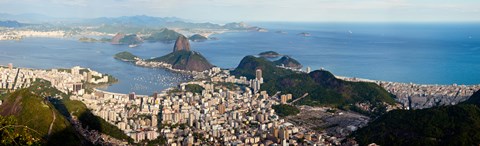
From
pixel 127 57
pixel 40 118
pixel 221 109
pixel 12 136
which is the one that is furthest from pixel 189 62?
pixel 12 136

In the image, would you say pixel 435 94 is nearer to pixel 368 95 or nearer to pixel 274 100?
pixel 368 95

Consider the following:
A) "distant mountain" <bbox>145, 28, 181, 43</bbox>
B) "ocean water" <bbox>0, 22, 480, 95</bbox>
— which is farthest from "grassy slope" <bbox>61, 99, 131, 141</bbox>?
"distant mountain" <bbox>145, 28, 181, 43</bbox>

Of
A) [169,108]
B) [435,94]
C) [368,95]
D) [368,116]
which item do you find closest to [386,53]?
[435,94]

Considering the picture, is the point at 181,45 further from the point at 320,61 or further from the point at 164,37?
the point at 164,37

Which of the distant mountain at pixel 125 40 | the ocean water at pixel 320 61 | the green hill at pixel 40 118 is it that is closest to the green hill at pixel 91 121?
the green hill at pixel 40 118

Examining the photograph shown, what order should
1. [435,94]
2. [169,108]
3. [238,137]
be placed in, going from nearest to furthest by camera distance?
1. [238,137]
2. [169,108]
3. [435,94]

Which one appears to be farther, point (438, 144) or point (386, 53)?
point (386, 53)

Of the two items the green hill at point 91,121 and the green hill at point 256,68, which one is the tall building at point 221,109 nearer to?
the green hill at point 91,121
